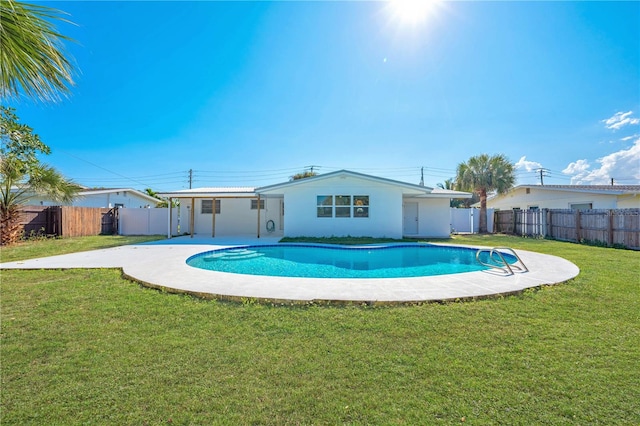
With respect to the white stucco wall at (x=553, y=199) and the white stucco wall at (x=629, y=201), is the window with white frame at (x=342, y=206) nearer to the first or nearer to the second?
the white stucco wall at (x=553, y=199)

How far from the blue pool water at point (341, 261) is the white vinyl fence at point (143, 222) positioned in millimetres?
10770

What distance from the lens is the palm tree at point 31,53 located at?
1.73 meters

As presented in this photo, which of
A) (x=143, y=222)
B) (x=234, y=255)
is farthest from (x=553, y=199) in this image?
(x=143, y=222)

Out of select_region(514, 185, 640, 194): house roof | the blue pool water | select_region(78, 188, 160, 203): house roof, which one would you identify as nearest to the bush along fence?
select_region(514, 185, 640, 194): house roof

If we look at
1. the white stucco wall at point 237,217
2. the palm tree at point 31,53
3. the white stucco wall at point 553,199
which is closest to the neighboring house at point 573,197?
the white stucco wall at point 553,199

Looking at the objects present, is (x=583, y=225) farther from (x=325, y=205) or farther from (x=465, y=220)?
(x=325, y=205)

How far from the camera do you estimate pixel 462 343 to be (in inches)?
127

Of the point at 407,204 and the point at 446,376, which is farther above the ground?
the point at 407,204

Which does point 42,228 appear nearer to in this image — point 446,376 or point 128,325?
point 128,325

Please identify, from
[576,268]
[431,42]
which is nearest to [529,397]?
[576,268]

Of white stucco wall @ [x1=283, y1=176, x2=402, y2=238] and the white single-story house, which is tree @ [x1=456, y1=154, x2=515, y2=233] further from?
white stucco wall @ [x1=283, y1=176, x2=402, y2=238]

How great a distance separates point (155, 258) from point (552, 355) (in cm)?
1006

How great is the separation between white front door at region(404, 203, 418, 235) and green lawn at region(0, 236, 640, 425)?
13400 mm

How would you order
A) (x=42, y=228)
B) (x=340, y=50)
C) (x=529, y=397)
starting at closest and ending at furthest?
(x=529, y=397)
(x=340, y=50)
(x=42, y=228)
